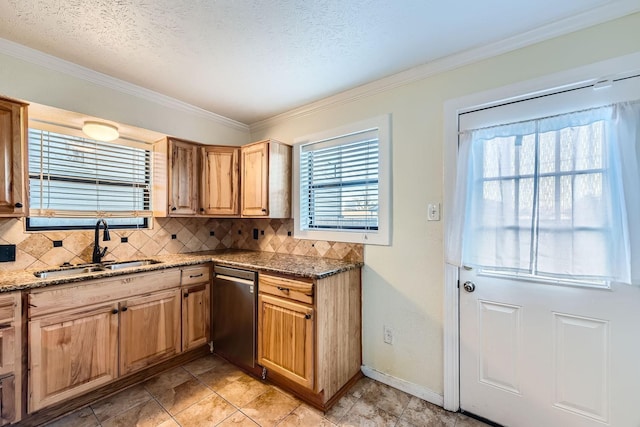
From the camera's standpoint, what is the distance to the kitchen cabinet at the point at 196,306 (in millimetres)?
2381

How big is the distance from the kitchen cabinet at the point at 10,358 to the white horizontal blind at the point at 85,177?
77 cm

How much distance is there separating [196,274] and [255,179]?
42.1 inches

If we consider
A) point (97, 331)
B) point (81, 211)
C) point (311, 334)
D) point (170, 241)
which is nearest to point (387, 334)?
point (311, 334)

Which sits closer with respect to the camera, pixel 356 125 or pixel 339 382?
pixel 339 382

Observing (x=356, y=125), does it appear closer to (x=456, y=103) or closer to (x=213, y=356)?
(x=456, y=103)

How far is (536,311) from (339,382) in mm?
1409

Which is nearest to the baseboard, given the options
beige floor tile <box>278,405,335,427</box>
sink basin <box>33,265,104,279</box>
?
beige floor tile <box>278,405,335,427</box>

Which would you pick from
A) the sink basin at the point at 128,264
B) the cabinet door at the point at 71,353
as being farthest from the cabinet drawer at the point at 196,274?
the cabinet door at the point at 71,353

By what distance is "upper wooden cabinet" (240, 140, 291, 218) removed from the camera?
105 inches

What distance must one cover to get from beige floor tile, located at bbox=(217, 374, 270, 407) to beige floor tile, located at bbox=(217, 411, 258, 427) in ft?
0.37

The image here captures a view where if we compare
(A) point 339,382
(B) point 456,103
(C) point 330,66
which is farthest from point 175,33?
(A) point 339,382

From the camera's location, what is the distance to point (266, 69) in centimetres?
209

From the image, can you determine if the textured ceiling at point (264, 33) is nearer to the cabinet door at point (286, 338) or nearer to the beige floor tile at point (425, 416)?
the cabinet door at point (286, 338)

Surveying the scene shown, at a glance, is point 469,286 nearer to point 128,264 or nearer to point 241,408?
point 241,408
